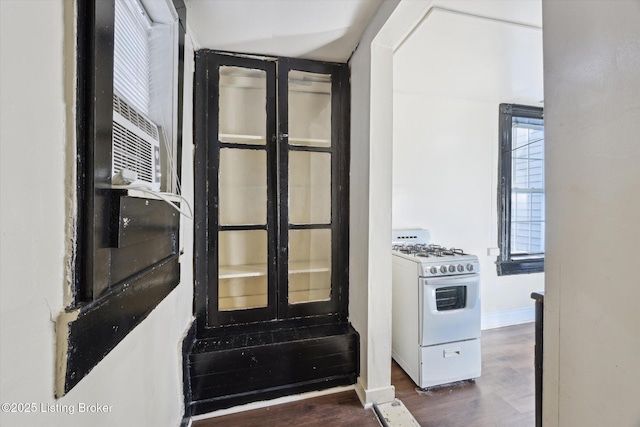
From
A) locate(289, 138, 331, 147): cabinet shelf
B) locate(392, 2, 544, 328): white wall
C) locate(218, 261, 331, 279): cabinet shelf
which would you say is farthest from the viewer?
locate(392, 2, 544, 328): white wall

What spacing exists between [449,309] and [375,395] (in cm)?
82

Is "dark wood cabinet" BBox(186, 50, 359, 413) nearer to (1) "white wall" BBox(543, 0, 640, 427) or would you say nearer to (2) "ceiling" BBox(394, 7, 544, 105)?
(2) "ceiling" BBox(394, 7, 544, 105)

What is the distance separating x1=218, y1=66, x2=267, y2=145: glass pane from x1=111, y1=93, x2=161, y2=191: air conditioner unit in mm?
776

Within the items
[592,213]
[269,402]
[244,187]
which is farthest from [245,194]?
[592,213]

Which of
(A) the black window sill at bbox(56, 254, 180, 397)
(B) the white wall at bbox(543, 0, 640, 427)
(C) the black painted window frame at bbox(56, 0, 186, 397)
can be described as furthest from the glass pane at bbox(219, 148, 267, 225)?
(B) the white wall at bbox(543, 0, 640, 427)

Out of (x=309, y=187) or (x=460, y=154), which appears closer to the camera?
(x=309, y=187)

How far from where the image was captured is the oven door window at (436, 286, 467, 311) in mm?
1921

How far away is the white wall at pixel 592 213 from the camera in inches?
19.1

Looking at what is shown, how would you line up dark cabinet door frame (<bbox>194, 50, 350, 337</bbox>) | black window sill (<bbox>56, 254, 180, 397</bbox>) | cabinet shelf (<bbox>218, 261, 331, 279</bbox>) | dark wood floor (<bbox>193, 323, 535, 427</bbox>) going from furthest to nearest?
1. cabinet shelf (<bbox>218, 261, 331, 279</bbox>)
2. dark cabinet door frame (<bbox>194, 50, 350, 337</bbox>)
3. dark wood floor (<bbox>193, 323, 535, 427</bbox>)
4. black window sill (<bbox>56, 254, 180, 397</bbox>)

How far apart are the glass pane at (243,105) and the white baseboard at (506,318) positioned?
299 cm

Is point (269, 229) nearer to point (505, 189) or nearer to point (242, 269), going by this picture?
point (242, 269)

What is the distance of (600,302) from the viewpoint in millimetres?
532

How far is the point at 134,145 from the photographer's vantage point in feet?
3.09

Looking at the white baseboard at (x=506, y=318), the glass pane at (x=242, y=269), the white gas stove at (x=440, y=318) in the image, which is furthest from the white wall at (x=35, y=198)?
the white baseboard at (x=506, y=318)
